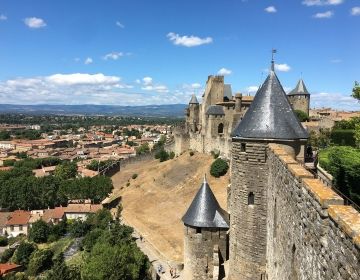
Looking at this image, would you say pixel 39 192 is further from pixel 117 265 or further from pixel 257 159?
pixel 257 159

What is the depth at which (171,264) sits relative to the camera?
28078 mm

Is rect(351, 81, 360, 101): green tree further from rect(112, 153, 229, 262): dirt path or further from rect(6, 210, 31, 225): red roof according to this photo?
rect(6, 210, 31, 225): red roof

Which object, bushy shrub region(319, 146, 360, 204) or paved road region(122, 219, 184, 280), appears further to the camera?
paved road region(122, 219, 184, 280)

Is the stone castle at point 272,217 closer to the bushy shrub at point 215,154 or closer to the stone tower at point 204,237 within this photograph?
the stone tower at point 204,237

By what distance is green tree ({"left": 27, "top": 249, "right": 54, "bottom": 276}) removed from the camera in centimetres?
3853

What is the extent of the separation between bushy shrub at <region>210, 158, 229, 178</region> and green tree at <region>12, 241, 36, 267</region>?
2233 centimetres

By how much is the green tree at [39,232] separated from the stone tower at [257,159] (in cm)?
4216

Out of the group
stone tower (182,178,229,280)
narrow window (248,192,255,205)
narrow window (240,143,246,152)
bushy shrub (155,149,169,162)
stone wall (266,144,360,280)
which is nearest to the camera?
stone wall (266,144,360,280)

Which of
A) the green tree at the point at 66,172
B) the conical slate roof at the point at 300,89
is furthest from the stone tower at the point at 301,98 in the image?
the green tree at the point at 66,172

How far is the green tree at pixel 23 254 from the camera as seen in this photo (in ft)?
139

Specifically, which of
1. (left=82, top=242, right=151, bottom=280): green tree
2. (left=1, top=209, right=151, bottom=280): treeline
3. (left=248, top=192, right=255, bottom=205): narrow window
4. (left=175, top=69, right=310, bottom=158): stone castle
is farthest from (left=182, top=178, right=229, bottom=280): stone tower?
(left=175, top=69, right=310, bottom=158): stone castle

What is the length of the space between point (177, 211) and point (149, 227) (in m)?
3.66

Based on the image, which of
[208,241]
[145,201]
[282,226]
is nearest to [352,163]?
[208,241]

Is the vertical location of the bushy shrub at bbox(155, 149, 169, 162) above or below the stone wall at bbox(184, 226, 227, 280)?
below
